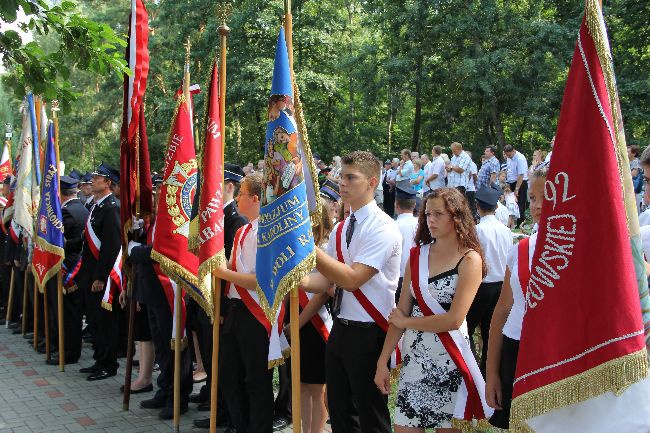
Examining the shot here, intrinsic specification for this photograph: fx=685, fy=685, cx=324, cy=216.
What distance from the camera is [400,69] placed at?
2683 cm

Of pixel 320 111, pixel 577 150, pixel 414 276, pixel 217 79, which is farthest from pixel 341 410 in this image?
pixel 320 111

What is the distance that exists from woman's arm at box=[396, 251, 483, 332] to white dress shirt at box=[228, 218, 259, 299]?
64.6 inches

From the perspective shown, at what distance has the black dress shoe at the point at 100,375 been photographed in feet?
26.0

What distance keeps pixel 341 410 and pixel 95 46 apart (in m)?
3.97

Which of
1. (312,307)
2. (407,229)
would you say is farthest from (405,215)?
(312,307)

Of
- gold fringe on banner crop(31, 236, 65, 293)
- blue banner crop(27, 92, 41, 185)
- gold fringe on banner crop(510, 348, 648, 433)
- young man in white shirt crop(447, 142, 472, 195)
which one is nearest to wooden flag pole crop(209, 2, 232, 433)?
gold fringe on banner crop(510, 348, 648, 433)

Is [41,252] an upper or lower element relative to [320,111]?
lower

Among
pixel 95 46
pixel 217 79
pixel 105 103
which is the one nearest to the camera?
pixel 217 79

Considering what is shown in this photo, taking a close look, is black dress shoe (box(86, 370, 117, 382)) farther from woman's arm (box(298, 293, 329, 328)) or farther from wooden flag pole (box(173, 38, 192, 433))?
woman's arm (box(298, 293, 329, 328))

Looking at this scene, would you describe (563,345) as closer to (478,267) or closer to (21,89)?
(478,267)

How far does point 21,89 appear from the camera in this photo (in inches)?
257

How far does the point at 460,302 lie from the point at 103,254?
5.34 m

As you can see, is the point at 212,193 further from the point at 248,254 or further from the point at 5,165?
the point at 5,165

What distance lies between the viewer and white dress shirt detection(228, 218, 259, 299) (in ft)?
16.9
